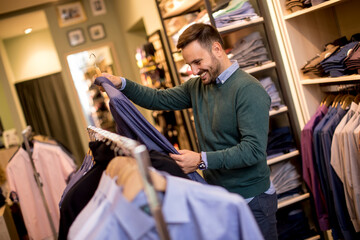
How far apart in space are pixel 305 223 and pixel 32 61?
299 inches

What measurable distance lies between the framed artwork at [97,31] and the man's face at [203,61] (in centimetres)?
537

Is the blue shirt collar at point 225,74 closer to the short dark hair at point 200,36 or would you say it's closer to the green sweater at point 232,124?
the green sweater at point 232,124

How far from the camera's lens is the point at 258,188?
1.99 meters

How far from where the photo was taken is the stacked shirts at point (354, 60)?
7.34 ft

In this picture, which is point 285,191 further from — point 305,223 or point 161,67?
point 161,67

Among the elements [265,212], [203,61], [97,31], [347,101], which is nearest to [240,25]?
[347,101]

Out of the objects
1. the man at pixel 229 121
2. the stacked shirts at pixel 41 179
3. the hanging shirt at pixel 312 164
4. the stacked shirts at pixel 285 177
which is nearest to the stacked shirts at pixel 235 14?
the hanging shirt at pixel 312 164

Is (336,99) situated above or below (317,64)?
below

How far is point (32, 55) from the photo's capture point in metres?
9.02

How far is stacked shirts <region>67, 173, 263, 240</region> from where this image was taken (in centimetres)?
106

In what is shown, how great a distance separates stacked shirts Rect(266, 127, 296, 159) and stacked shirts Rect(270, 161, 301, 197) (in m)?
0.12

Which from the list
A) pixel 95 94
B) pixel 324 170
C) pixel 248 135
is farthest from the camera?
pixel 95 94

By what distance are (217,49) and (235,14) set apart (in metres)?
1.09

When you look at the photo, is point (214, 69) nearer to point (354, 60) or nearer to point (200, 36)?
point (200, 36)
